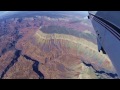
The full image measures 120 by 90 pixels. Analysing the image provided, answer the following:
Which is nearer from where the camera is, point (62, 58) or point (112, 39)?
point (112, 39)

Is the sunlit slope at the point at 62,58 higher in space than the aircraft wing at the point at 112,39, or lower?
lower

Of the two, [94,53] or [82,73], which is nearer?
[82,73]

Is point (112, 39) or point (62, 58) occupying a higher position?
point (112, 39)

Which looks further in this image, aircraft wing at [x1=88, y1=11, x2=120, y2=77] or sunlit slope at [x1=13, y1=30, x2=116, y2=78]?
sunlit slope at [x1=13, y1=30, x2=116, y2=78]

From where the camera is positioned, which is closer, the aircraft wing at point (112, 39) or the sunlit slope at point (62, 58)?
the aircraft wing at point (112, 39)

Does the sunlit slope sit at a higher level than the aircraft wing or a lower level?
lower
